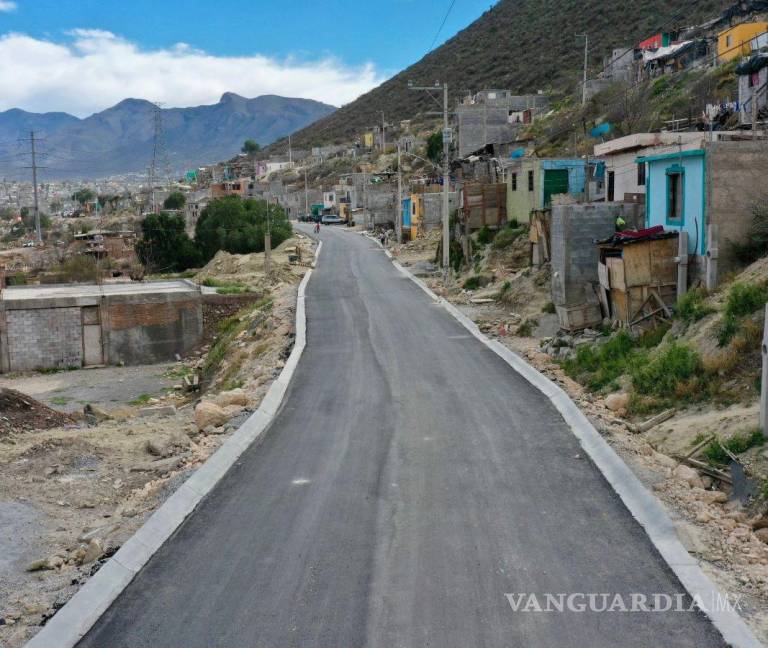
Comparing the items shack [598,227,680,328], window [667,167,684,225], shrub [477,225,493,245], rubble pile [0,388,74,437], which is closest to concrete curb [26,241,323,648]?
rubble pile [0,388,74,437]

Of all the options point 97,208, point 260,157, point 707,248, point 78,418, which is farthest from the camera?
point 260,157

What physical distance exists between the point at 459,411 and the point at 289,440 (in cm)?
320

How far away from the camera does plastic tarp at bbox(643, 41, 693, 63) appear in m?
60.0

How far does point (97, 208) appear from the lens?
16762 centimetres

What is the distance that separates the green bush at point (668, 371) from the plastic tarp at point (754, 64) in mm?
24110

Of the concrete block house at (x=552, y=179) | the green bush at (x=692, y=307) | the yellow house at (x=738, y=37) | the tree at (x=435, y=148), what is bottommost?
the green bush at (x=692, y=307)

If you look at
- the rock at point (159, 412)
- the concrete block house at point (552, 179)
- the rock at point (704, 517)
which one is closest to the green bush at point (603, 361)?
the rock at point (704, 517)

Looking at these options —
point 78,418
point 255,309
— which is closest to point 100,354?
point 255,309

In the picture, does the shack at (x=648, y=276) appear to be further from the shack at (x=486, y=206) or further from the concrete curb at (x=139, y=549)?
the shack at (x=486, y=206)

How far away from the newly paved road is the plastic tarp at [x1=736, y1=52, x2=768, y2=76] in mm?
25815

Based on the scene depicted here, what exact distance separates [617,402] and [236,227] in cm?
5864

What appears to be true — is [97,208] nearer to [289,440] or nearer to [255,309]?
[255,309]

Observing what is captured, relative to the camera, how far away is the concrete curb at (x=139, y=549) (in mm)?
7090

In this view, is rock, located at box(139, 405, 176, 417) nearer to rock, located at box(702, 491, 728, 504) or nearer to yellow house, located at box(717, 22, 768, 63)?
rock, located at box(702, 491, 728, 504)
